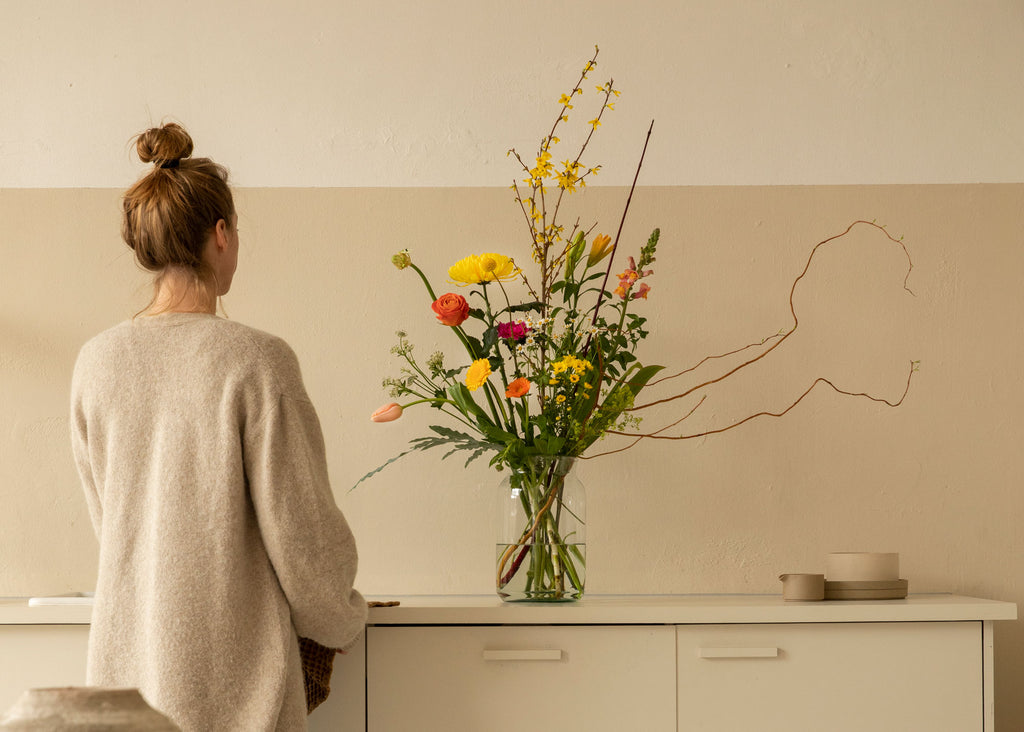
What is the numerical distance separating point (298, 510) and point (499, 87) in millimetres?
1217

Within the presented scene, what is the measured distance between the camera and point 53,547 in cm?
217

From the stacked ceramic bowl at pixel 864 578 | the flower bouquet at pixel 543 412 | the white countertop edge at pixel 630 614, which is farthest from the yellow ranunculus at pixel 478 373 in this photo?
the stacked ceramic bowl at pixel 864 578

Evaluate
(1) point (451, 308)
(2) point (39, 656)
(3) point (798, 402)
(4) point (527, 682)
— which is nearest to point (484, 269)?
(1) point (451, 308)

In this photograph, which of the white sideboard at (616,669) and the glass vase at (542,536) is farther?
the glass vase at (542,536)

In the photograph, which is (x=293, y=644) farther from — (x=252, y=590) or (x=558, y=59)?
(x=558, y=59)

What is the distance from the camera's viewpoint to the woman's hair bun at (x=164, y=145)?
59.0 inches

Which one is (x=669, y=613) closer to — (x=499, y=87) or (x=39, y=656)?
(x=39, y=656)

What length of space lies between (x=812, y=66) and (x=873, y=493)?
0.94 meters

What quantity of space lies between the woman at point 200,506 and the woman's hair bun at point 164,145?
51mm

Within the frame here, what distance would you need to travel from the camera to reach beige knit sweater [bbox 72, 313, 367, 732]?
137cm

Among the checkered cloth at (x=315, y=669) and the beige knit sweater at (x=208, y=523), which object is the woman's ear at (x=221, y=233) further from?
the checkered cloth at (x=315, y=669)

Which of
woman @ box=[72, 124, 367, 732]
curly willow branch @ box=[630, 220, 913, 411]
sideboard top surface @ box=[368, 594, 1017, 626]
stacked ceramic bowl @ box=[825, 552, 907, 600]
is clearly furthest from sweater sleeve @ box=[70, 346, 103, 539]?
stacked ceramic bowl @ box=[825, 552, 907, 600]

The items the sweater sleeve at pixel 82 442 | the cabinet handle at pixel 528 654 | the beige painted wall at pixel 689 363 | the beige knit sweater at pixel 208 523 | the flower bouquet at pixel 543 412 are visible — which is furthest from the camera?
the beige painted wall at pixel 689 363

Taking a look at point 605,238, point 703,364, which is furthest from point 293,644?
point 703,364
